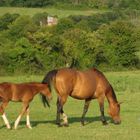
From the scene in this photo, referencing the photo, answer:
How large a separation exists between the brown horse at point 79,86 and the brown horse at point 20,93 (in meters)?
0.26

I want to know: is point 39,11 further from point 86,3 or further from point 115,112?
point 115,112

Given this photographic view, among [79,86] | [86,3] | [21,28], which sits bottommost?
[86,3]

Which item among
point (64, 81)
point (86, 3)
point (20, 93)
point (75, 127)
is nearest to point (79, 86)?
point (64, 81)

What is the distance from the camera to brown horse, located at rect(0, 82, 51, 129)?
14.5 metres

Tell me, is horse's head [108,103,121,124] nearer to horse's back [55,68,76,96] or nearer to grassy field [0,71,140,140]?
grassy field [0,71,140,140]

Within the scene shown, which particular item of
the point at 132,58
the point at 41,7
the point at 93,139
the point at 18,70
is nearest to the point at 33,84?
the point at 93,139

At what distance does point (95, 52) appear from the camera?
1934 inches

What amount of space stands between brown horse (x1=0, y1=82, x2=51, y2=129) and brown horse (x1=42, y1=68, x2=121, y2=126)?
0.86 ft

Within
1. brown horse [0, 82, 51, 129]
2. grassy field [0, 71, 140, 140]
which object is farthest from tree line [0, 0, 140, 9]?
brown horse [0, 82, 51, 129]

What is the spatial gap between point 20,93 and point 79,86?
1963 mm

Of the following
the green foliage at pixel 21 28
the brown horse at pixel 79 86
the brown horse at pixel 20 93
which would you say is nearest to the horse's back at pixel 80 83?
the brown horse at pixel 79 86

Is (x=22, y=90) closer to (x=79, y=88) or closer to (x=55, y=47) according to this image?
(x=79, y=88)

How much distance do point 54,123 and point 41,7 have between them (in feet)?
277

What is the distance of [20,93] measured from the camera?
14719 mm
